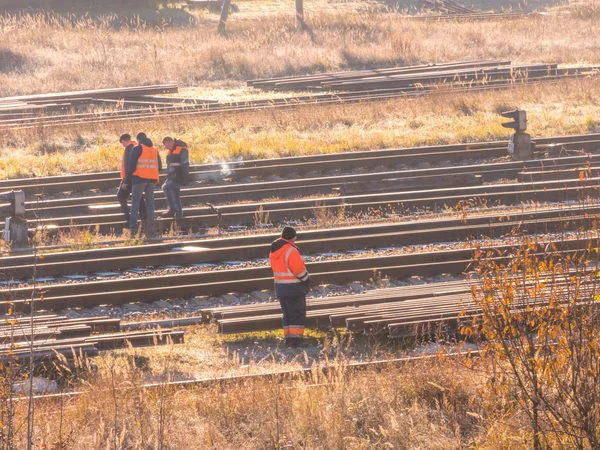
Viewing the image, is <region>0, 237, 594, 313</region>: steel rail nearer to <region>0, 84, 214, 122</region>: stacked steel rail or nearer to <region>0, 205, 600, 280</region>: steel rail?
<region>0, 205, 600, 280</region>: steel rail

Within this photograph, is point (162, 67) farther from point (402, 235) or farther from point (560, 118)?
point (402, 235)

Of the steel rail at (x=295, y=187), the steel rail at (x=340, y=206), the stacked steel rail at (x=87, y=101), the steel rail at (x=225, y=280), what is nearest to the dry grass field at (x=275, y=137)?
the steel rail at (x=225, y=280)

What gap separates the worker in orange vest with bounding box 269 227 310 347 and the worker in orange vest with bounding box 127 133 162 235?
5694 millimetres

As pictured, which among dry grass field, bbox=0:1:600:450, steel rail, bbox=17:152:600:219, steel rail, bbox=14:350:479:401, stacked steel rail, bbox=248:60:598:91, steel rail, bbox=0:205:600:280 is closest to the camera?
dry grass field, bbox=0:1:600:450

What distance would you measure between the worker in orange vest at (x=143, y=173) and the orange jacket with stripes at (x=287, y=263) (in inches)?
223

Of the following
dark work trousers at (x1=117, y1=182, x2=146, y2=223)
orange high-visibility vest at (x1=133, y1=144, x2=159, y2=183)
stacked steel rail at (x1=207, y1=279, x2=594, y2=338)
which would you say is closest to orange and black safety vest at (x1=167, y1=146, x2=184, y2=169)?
orange high-visibility vest at (x1=133, y1=144, x2=159, y2=183)

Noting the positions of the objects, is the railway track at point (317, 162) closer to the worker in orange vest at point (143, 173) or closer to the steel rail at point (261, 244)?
the worker in orange vest at point (143, 173)

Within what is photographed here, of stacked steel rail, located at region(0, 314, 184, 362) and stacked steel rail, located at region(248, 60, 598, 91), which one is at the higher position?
stacked steel rail, located at region(248, 60, 598, 91)

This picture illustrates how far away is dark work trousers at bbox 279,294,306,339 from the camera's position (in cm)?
1001

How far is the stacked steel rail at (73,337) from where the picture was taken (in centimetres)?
914

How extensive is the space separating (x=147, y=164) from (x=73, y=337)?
5579 millimetres

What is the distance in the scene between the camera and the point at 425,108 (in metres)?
24.9

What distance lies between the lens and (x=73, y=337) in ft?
32.9

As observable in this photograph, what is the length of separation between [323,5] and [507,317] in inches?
2002
